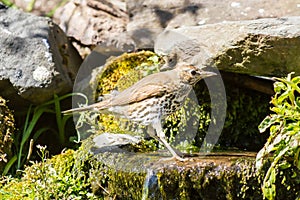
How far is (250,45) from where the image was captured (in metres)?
5.07

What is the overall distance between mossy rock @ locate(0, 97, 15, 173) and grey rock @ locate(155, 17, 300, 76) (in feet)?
5.64

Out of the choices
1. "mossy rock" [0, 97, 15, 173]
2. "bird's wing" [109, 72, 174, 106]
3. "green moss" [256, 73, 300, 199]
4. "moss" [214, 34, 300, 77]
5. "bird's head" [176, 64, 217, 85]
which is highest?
"moss" [214, 34, 300, 77]

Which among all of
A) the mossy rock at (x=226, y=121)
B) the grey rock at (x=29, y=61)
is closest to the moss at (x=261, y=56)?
the mossy rock at (x=226, y=121)

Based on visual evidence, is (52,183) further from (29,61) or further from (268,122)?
A: (268,122)

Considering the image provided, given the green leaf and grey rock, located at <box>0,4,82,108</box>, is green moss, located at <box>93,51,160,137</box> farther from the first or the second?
the green leaf

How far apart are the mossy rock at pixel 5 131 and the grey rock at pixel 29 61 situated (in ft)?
0.67

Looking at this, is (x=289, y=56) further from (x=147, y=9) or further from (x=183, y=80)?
(x=147, y=9)

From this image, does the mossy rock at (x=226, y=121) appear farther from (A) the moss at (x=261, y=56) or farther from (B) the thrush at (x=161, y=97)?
(B) the thrush at (x=161, y=97)

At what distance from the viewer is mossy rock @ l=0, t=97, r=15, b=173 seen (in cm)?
590

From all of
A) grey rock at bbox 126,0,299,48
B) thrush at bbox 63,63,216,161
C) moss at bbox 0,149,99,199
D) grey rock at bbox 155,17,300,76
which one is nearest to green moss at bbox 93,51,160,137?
grey rock at bbox 126,0,299,48

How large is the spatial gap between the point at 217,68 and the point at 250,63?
33 cm

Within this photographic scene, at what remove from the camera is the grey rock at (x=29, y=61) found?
241 inches

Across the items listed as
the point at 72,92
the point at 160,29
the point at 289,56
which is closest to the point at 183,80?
the point at 289,56

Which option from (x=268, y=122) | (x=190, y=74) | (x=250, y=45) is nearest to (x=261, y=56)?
(x=250, y=45)
